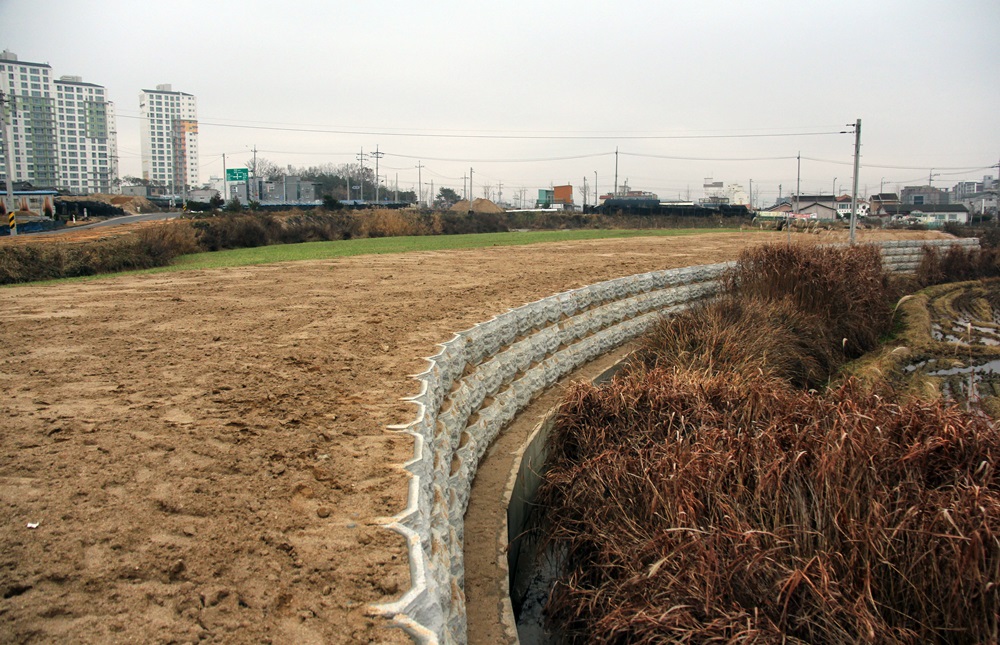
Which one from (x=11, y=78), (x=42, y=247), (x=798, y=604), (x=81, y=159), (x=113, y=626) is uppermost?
(x=11, y=78)

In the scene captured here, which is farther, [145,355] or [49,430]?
[145,355]

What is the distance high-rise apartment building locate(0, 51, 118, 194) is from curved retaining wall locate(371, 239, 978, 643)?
95.9 meters

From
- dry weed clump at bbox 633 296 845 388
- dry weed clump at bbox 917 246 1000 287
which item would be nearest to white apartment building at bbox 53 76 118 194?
dry weed clump at bbox 917 246 1000 287

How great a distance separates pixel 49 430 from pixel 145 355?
2.10 meters

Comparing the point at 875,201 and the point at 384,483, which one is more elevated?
the point at 875,201

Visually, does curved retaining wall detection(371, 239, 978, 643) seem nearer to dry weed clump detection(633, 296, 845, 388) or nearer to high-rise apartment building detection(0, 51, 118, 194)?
dry weed clump detection(633, 296, 845, 388)

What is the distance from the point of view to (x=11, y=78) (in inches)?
3752

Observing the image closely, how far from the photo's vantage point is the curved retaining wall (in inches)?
146

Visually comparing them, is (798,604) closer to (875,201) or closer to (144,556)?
(144,556)

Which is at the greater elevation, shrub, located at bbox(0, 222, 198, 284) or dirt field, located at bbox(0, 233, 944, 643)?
shrub, located at bbox(0, 222, 198, 284)

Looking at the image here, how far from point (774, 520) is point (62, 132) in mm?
126724

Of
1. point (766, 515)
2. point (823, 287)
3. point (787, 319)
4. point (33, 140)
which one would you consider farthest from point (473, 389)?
point (33, 140)

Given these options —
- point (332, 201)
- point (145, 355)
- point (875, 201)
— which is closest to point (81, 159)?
point (332, 201)

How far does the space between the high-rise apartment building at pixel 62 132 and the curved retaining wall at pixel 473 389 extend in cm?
9592
